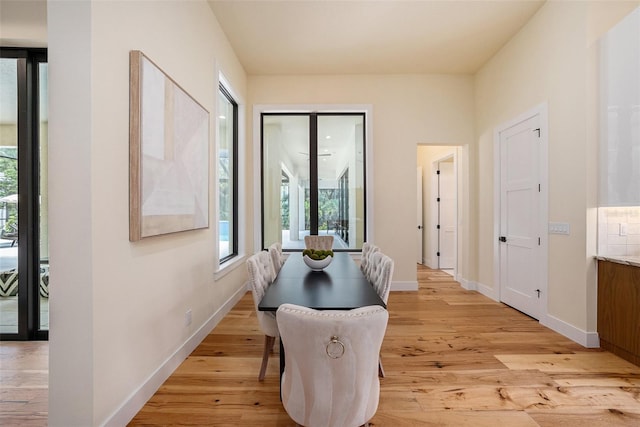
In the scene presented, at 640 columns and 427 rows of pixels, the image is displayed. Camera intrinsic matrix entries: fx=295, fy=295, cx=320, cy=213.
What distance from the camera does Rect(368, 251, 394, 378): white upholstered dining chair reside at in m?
2.03

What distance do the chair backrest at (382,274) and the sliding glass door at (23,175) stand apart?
297 cm

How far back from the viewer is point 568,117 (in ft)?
9.28

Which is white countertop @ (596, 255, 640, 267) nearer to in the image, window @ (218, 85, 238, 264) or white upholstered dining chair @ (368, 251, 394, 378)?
white upholstered dining chair @ (368, 251, 394, 378)

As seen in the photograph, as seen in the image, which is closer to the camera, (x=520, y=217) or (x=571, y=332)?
(x=571, y=332)

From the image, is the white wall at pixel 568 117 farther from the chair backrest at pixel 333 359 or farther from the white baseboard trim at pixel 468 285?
the chair backrest at pixel 333 359

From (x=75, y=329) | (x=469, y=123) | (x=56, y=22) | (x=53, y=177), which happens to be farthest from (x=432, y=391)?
(x=469, y=123)

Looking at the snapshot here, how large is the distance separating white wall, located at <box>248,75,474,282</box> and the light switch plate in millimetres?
1769

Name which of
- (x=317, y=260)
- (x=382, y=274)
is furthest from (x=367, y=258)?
(x=382, y=274)

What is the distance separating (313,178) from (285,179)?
18.7 inches

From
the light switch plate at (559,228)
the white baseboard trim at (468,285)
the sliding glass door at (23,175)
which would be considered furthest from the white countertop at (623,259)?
the sliding glass door at (23,175)

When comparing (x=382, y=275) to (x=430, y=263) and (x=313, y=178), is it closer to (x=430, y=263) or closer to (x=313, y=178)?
(x=313, y=178)

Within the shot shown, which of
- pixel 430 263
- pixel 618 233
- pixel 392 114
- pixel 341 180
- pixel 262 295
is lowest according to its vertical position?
pixel 430 263

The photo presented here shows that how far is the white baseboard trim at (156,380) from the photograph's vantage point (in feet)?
5.40

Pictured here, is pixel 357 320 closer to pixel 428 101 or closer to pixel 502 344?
pixel 502 344
